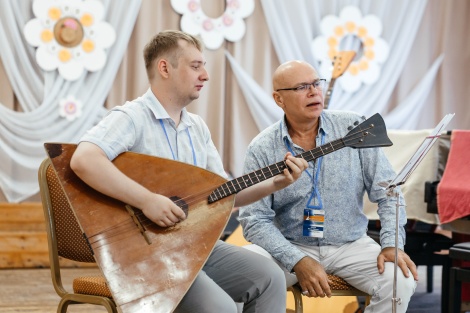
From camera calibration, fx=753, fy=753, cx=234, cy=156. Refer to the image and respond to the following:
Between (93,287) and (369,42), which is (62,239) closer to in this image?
(93,287)

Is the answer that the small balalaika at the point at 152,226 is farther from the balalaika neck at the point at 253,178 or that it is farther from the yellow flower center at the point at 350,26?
the yellow flower center at the point at 350,26

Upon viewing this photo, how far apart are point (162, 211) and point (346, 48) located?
4316 mm

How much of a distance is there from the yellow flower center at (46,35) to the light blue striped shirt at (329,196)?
3065mm

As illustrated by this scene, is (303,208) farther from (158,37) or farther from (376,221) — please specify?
(376,221)

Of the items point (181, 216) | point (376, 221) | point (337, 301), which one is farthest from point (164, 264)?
point (376, 221)

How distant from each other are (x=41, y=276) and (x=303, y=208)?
2823 millimetres

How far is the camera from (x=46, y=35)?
5516mm

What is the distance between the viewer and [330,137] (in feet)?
9.59

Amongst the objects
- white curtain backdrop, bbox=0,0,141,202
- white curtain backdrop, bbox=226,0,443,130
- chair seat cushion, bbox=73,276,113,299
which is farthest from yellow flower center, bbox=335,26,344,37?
chair seat cushion, bbox=73,276,113,299

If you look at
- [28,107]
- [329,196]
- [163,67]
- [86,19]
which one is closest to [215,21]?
[86,19]

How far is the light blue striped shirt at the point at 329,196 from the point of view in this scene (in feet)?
9.41

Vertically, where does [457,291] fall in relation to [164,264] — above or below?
below

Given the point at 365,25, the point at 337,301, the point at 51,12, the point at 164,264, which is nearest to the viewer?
the point at 164,264

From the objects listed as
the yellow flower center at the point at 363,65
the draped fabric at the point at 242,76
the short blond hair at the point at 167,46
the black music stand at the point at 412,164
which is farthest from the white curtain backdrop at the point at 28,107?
the black music stand at the point at 412,164
